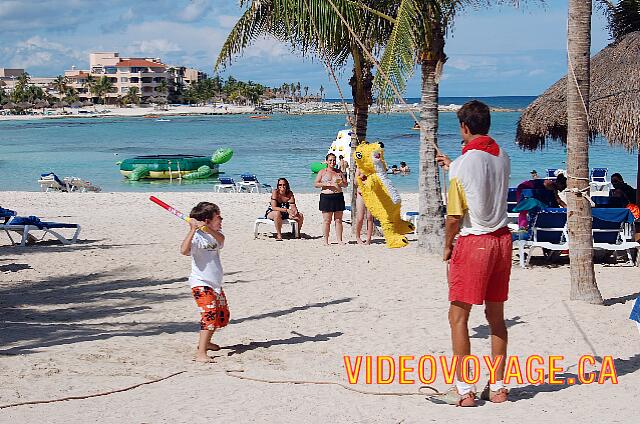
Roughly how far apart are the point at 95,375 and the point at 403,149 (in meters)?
47.5

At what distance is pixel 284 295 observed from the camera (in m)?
9.02

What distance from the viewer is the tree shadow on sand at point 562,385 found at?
5173 millimetres

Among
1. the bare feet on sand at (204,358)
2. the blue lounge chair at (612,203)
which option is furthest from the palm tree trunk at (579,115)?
the blue lounge chair at (612,203)

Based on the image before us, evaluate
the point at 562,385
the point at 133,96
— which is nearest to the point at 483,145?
the point at 562,385

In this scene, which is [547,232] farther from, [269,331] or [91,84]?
[91,84]

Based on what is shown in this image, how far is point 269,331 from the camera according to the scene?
7.37 m

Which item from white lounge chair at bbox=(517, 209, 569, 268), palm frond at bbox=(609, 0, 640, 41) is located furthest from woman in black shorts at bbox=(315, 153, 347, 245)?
palm frond at bbox=(609, 0, 640, 41)

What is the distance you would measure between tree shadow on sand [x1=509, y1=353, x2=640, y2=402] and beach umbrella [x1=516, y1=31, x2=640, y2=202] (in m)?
4.59

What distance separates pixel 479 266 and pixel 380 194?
20.6ft

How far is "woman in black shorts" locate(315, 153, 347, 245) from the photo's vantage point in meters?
12.7

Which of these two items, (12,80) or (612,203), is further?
(12,80)

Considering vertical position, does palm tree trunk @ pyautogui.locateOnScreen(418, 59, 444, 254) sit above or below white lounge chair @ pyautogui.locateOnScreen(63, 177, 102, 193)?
above

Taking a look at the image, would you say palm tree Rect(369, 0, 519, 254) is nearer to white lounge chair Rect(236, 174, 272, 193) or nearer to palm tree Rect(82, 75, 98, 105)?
white lounge chair Rect(236, 174, 272, 193)

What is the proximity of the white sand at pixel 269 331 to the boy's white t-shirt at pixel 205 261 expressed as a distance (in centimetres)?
60
